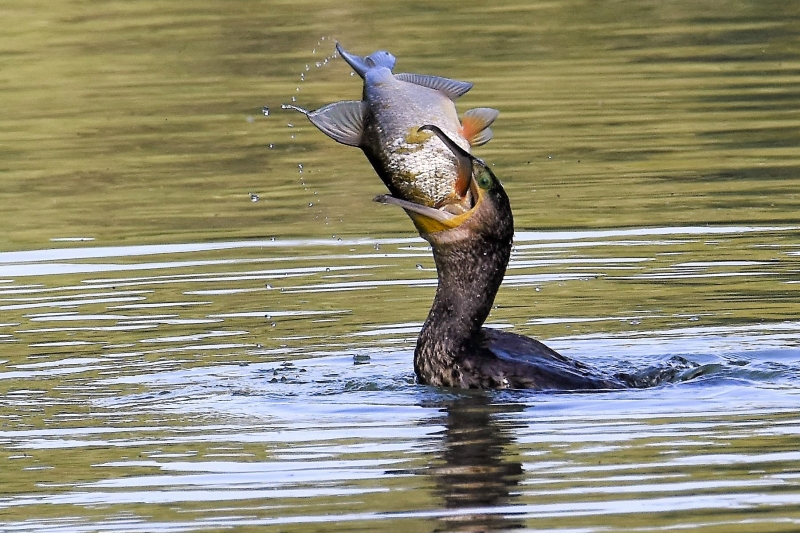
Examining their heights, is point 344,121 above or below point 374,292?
above

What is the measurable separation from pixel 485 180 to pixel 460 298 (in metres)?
0.60

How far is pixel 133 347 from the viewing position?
32.1 feet

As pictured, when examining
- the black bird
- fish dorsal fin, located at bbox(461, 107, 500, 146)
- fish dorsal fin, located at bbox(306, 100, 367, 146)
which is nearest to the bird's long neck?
the black bird

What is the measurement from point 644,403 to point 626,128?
8.59 meters

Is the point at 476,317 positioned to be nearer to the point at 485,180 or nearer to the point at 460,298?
the point at 460,298

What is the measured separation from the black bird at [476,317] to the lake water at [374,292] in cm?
12

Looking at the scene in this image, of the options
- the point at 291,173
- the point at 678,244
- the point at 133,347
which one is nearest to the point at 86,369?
the point at 133,347

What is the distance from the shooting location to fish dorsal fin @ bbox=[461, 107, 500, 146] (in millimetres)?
8383

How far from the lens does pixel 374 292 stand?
1098cm

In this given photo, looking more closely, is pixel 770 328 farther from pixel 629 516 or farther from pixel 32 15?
pixel 32 15

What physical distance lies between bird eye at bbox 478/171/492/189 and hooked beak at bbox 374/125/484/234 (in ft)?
0.08

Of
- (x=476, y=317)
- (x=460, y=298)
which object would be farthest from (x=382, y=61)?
(x=476, y=317)

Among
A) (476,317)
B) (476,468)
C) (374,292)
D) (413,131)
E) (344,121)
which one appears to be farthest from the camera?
(374,292)

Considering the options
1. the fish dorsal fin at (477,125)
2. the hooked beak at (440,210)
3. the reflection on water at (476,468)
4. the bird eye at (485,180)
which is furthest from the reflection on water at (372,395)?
the fish dorsal fin at (477,125)
